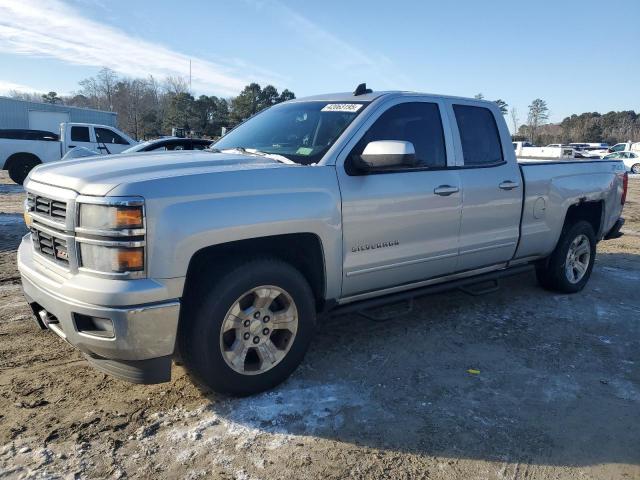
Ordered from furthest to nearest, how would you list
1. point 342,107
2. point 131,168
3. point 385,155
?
1. point 342,107
2. point 385,155
3. point 131,168

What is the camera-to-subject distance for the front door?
355 centimetres

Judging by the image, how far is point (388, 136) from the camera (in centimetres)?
391

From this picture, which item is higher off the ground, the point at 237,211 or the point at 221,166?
the point at 221,166

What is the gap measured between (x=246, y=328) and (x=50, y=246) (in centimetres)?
126

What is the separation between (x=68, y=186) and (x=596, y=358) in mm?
4029

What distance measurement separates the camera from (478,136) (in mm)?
4605

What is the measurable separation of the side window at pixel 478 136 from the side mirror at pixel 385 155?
1.12 meters

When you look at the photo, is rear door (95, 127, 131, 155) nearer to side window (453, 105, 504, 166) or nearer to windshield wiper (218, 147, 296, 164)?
windshield wiper (218, 147, 296, 164)

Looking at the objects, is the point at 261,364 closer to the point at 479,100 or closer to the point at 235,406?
the point at 235,406

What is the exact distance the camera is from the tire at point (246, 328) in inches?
116

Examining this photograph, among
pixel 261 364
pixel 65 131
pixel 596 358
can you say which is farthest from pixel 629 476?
pixel 65 131

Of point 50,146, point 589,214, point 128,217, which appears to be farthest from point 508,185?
point 50,146

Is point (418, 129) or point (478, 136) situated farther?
point (478, 136)

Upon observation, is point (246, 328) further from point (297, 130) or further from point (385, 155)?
point (297, 130)
